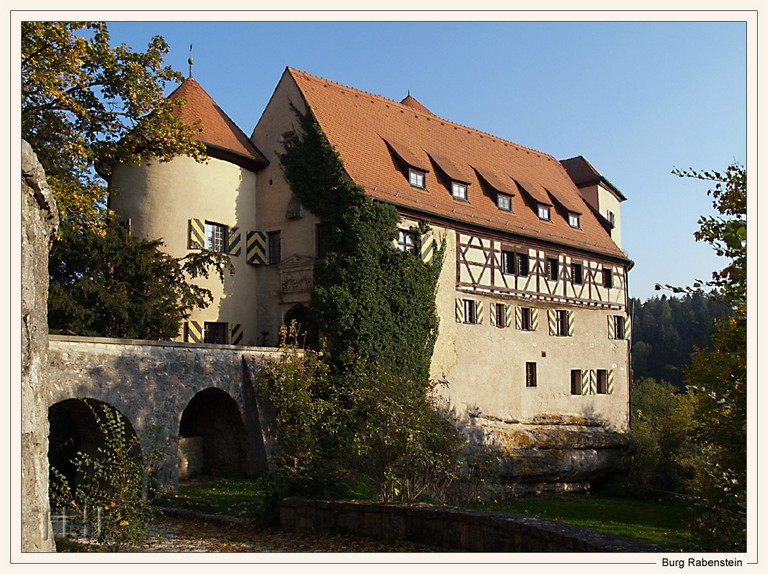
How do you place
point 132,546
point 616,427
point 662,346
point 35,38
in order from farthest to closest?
point 662,346 < point 616,427 < point 35,38 < point 132,546

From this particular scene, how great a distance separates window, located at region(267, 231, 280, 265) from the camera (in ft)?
71.6

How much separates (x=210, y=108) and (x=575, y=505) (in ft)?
47.9

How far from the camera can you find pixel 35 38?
554 inches

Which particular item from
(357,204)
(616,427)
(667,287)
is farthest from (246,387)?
(616,427)

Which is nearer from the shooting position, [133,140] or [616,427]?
[133,140]

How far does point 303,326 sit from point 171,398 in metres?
5.29

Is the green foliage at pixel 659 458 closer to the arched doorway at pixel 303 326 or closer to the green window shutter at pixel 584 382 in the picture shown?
the green window shutter at pixel 584 382

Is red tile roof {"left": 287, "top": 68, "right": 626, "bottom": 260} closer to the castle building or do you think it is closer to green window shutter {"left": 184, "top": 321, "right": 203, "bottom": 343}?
the castle building

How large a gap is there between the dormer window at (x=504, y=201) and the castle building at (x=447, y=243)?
102mm

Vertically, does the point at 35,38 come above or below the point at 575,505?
above

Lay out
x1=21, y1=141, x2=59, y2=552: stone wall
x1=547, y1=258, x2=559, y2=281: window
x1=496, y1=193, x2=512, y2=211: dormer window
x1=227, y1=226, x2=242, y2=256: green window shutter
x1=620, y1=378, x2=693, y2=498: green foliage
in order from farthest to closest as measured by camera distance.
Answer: x1=547, y1=258, x2=559, y2=281: window → x1=496, y1=193, x2=512, y2=211: dormer window → x1=620, y1=378, x2=693, y2=498: green foliage → x1=227, y1=226, x2=242, y2=256: green window shutter → x1=21, y1=141, x2=59, y2=552: stone wall

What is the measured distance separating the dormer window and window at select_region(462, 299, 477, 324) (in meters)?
3.71

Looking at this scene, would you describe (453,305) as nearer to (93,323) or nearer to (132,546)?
(93,323)

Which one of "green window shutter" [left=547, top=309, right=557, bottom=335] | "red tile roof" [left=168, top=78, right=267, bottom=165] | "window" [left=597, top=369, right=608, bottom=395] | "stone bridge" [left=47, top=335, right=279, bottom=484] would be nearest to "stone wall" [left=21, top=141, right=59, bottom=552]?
"stone bridge" [left=47, top=335, right=279, bottom=484]
